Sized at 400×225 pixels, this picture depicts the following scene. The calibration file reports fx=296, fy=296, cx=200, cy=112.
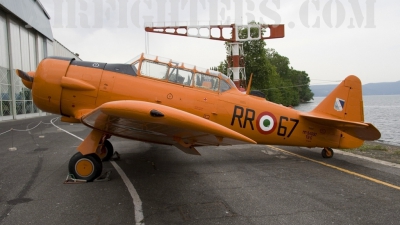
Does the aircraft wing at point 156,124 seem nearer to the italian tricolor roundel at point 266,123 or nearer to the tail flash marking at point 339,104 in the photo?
the italian tricolor roundel at point 266,123

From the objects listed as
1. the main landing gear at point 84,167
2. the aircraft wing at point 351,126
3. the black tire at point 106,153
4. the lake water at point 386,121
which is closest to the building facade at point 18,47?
the black tire at point 106,153

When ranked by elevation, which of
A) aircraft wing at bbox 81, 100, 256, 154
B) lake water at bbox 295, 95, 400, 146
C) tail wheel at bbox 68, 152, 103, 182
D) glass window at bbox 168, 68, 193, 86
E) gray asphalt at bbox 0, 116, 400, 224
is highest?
glass window at bbox 168, 68, 193, 86

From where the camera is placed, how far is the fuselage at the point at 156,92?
6266mm

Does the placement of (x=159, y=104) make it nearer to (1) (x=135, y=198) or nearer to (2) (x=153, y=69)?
(2) (x=153, y=69)

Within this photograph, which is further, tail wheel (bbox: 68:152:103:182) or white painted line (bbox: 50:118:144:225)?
tail wheel (bbox: 68:152:103:182)

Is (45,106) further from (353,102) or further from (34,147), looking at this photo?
(353,102)

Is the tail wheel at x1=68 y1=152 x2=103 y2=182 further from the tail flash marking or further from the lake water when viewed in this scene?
the lake water

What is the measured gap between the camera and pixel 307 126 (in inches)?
303

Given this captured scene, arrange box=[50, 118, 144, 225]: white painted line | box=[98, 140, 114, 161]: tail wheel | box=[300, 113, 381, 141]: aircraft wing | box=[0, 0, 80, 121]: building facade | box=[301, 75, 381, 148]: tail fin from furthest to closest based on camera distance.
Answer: box=[0, 0, 80, 121]: building facade → box=[301, 75, 381, 148]: tail fin → box=[98, 140, 114, 161]: tail wheel → box=[300, 113, 381, 141]: aircraft wing → box=[50, 118, 144, 225]: white painted line

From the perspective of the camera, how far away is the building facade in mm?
26000

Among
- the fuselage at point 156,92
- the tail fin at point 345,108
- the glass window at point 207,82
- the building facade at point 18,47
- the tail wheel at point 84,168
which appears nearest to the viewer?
the tail wheel at point 84,168

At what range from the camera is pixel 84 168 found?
5.82m

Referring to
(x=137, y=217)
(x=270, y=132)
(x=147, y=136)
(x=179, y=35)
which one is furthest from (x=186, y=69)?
(x=179, y=35)

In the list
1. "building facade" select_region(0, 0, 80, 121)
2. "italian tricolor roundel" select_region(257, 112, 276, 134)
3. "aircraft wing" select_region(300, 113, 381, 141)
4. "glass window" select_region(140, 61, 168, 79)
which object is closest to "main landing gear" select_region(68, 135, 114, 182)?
"glass window" select_region(140, 61, 168, 79)
